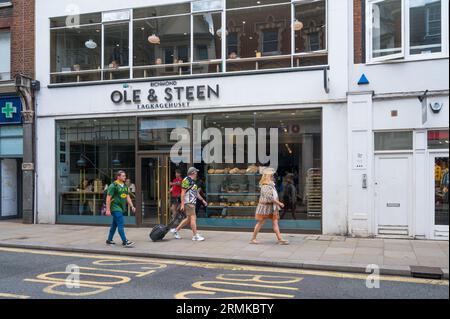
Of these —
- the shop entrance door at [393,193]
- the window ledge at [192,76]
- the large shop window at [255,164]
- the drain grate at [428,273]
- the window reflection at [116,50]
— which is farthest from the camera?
the window reflection at [116,50]

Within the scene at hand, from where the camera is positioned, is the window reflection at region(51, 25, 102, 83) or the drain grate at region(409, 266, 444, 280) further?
the window reflection at region(51, 25, 102, 83)

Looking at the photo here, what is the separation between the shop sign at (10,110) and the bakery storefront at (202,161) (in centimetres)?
154

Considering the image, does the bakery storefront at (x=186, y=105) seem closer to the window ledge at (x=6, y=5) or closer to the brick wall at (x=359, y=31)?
the brick wall at (x=359, y=31)

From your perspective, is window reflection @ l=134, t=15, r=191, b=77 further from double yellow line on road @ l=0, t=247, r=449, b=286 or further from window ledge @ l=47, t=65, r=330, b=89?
double yellow line on road @ l=0, t=247, r=449, b=286

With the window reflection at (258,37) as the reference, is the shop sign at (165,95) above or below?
below

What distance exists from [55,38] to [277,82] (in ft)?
25.3

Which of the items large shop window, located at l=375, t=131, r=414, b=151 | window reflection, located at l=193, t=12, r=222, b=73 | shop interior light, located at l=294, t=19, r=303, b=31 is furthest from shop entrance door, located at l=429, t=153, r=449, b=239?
window reflection, located at l=193, t=12, r=222, b=73

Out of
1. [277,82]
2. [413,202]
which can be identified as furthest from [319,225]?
[277,82]

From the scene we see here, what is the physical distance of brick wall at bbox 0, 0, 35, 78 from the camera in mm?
15195

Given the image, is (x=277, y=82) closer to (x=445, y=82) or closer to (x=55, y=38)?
(x=445, y=82)

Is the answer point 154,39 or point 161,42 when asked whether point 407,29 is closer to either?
point 161,42

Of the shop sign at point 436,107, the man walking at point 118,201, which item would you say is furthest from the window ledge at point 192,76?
the man walking at point 118,201

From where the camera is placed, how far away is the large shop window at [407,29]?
37.0 feet

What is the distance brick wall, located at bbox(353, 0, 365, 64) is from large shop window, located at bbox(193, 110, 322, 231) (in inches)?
68.5
